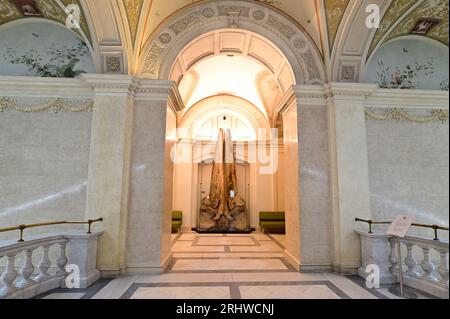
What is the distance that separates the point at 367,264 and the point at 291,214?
177cm

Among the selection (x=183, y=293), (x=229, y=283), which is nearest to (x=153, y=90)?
(x=183, y=293)

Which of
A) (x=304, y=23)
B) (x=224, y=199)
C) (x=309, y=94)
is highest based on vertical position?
(x=304, y=23)

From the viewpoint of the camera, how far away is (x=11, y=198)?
17.5ft

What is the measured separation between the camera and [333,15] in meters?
5.67

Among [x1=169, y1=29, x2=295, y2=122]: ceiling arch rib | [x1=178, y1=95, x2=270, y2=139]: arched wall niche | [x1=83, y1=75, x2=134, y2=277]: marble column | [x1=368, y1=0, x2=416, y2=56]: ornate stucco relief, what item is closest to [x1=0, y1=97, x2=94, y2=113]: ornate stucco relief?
[x1=83, y1=75, x2=134, y2=277]: marble column

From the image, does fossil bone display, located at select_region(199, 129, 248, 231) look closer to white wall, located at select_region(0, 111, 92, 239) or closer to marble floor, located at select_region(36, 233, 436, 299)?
marble floor, located at select_region(36, 233, 436, 299)

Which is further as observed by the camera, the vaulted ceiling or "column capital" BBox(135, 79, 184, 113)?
"column capital" BBox(135, 79, 184, 113)

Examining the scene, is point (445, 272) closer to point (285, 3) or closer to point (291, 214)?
point (291, 214)

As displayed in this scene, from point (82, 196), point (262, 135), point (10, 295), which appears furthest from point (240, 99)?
point (10, 295)

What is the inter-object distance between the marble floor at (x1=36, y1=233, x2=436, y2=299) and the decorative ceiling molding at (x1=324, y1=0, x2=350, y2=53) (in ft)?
15.6

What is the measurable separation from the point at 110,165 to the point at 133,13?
314 cm

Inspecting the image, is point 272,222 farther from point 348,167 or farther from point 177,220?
point 348,167

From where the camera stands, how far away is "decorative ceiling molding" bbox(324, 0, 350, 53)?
18.2 ft

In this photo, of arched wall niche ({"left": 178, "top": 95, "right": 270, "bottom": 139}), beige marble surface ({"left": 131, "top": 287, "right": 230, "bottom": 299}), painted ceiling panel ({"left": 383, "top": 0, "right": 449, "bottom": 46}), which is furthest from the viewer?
arched wall niche ({"left": 178, "top": 95, "right": 270, "bottom": 139})
